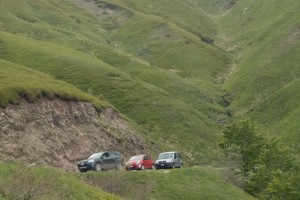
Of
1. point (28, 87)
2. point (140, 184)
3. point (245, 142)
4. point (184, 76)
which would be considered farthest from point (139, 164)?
point (184, 76)

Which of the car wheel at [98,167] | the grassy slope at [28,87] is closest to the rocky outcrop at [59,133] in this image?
A: the grassy slope at [28,87]

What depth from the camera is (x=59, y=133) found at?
63031 mm

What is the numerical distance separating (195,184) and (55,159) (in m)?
15.8

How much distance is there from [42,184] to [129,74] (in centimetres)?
8461

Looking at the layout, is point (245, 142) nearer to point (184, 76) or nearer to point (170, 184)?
point (170, 184)

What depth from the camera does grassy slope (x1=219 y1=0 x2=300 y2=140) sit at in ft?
326

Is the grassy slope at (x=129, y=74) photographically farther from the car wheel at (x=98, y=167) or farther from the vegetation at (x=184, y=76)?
the car wheel at (x=98, y=167)

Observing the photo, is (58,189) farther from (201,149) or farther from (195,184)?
(201,149)

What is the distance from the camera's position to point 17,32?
122375 millimetres

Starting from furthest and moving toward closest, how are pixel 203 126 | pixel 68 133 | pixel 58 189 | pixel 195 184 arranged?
pixel 203 126
pixel 68 133
pixel 195 184
pixel 58 189

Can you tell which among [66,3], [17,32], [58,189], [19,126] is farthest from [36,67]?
[66,3]

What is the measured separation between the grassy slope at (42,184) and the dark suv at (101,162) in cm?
1971

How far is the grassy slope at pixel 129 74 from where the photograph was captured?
87.3 m

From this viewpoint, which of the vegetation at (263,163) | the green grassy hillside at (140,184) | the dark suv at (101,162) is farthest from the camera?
the vegetation at (263,163)
